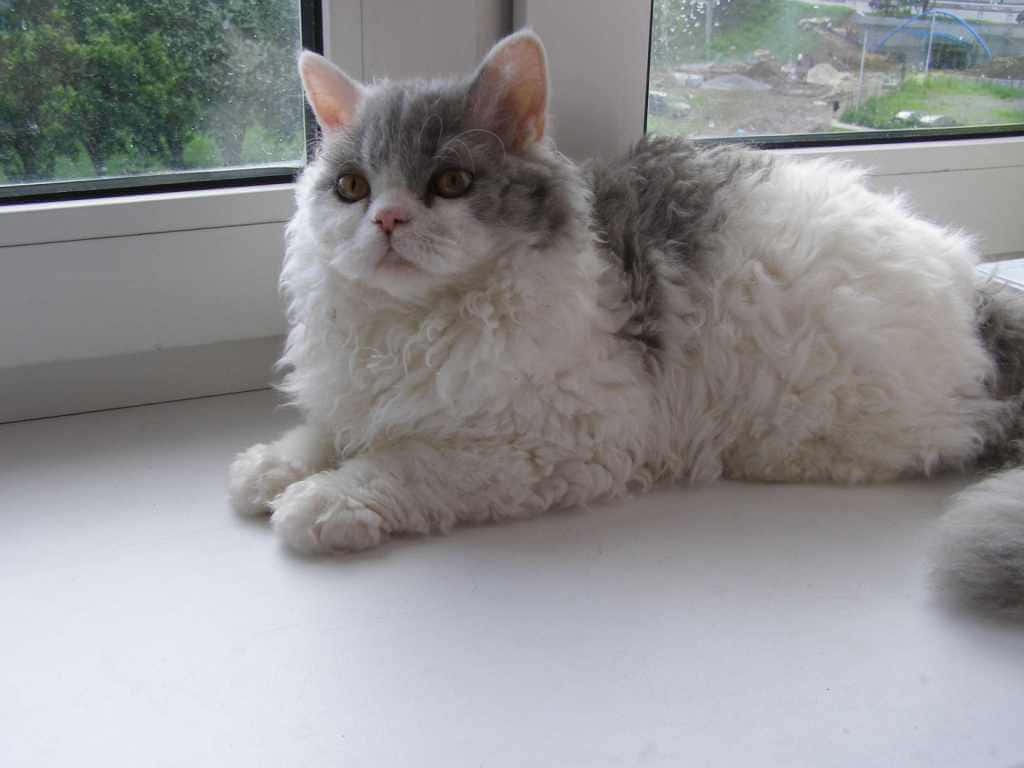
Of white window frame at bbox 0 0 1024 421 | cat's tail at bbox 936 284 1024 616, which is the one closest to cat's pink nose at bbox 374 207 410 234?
white window frame at bbox 0 0 1024 421

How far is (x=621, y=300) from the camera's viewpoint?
1.29 m

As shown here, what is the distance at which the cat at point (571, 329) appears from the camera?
117 cm

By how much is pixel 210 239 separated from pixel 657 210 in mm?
706

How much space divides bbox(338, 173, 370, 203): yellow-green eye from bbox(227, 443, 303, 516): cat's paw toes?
363mm

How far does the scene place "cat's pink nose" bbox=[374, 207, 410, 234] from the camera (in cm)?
112

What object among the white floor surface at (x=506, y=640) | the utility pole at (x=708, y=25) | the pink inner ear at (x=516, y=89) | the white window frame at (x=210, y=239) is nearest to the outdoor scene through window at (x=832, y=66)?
the utility pole at (x=708, y=25)

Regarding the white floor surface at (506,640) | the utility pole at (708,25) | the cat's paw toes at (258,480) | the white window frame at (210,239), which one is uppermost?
the utility pole at (708,25)

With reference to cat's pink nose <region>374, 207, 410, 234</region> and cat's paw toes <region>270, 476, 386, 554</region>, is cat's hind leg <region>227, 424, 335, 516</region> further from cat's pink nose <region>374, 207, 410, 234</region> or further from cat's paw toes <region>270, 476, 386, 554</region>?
cat's pink nose <region>374, 207, 410, 234</region>

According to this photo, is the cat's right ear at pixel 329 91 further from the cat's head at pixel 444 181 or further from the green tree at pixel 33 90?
the green tree at pixel 33 90

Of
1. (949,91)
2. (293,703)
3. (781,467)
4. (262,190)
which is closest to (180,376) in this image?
(262,190)

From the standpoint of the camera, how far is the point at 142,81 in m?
1.45

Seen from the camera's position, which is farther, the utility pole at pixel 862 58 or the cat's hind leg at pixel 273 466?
the utility pole at pixel 862 58

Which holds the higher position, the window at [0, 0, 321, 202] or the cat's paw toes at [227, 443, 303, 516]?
the window at [0, 0, 321, 202]

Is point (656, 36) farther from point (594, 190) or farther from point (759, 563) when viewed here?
point (759, 563)
